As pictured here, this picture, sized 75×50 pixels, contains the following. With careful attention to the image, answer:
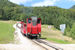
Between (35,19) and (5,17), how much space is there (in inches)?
4408

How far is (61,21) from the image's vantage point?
297 ft

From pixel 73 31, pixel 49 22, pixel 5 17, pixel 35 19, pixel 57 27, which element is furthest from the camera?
pixel 5 17

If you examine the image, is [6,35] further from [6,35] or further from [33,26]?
[33,26]

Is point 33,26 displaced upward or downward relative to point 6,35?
upward

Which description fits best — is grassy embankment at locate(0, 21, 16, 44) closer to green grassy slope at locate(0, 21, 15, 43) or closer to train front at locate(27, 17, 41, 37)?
green grassy slope at locate(0, 21, 15, 43)

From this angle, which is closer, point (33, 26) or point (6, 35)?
point (33, 26)

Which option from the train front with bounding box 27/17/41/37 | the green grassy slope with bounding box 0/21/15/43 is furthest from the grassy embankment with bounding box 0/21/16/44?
the train front with bounding box 27/17/41/37

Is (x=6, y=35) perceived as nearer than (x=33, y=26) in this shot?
No

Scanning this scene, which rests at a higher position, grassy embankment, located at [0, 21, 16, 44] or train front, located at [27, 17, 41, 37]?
train front, located at [27, 17, 41, 37]

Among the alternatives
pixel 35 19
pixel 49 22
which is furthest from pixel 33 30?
pixel 49 22

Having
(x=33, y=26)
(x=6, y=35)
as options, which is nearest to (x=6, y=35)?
(x=6, y=35)

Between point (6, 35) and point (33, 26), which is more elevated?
point (33, 26)

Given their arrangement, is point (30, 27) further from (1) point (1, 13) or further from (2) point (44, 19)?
(1) point (1, 13)

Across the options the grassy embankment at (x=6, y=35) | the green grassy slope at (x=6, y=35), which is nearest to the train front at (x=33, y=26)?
the grassy embankment at (x=6, y=35)
